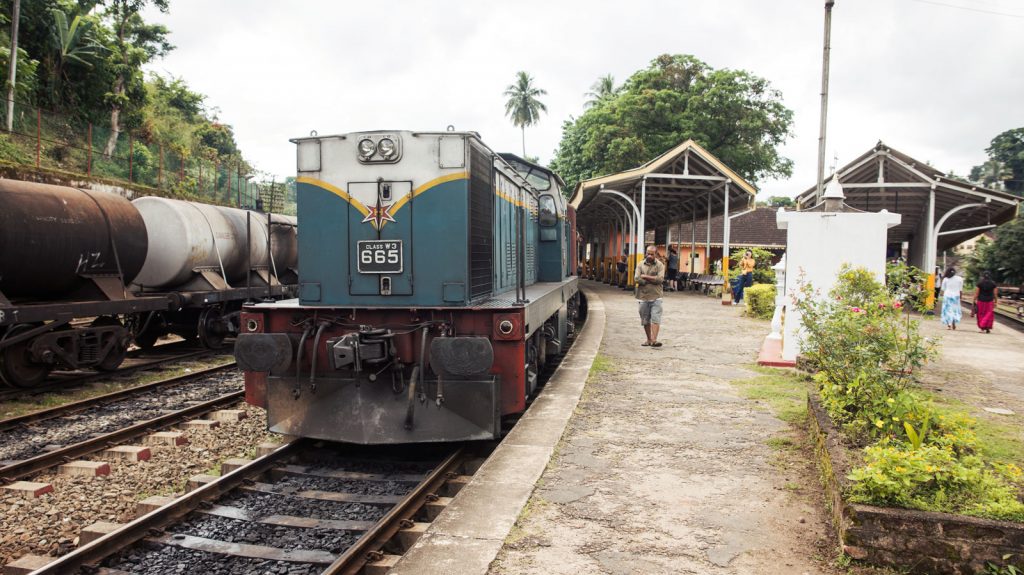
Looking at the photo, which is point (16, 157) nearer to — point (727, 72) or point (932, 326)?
point (932, 326)

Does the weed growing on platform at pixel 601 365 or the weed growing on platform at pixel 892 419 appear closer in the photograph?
the weed growing on platform at pixel 892 419

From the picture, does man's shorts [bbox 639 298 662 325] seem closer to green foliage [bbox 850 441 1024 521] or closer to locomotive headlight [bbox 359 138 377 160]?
locomotive headlight [bbox 359 138 377 160]

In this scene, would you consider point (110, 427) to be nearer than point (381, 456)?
No

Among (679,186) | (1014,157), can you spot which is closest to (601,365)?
(679,186)

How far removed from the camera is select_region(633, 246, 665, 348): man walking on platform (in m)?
9.98

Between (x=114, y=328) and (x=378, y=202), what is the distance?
18.8ft

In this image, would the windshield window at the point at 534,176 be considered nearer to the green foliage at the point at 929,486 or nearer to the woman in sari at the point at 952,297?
the green foliage at the point at 929,486

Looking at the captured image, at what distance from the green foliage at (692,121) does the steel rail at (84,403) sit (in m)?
25.7

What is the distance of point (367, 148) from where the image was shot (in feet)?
19.9

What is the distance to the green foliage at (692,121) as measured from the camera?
31938 millimetres

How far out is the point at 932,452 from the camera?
11.9 ft

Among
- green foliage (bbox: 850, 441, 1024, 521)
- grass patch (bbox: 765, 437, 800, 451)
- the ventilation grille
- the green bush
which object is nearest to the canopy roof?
the green bush

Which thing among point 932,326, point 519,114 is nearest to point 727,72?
point 932,326

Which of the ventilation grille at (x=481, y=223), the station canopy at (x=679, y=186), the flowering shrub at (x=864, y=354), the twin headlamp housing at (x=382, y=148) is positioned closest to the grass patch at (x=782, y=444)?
the flowering shrub at (x=864, y=354)
